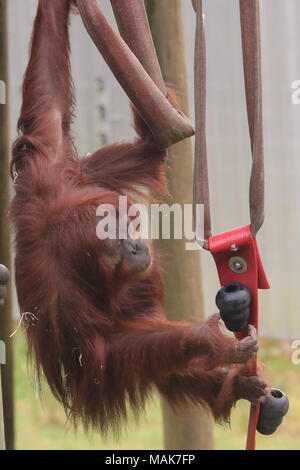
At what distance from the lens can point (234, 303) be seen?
1426mm

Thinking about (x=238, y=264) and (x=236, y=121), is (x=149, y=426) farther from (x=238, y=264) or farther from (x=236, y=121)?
(x=238, y=264)

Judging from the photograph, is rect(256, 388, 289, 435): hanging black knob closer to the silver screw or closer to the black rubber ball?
the silver screw

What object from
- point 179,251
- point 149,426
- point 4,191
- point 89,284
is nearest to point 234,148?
point 149,426

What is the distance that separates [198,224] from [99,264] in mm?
306

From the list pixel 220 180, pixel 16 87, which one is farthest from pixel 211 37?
pixel 16 87

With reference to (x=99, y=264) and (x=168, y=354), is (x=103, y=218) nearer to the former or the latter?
(x=99, y=264)

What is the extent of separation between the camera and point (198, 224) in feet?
4.76

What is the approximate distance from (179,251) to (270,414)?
695mm

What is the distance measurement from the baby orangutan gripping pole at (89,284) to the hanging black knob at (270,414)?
58 millimetres

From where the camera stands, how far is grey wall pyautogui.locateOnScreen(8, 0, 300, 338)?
3.71 metres

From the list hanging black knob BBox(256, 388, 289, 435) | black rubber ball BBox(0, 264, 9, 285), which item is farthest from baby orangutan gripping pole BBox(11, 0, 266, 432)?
black rubber ball BBox(0, 264, 9, 285)

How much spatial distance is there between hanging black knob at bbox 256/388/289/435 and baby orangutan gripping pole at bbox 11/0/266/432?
2.3 inches

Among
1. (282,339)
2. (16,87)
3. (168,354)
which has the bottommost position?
(282,339)

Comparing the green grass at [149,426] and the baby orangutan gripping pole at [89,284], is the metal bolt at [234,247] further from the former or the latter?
the green grass at [149,426]
